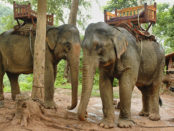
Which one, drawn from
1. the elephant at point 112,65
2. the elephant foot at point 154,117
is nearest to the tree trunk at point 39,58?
the elephant at point 112,65

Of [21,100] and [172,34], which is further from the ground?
[172,34]

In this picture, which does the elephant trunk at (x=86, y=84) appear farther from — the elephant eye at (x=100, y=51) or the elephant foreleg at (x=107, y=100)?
the elephant foreleg at (x=107, y=100)

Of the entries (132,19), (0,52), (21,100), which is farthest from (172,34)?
(21,100)

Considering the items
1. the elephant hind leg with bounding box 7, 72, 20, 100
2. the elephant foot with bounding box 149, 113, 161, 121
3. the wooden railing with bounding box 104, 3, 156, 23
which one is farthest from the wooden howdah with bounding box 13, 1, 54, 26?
the elephant foot with bounding box 149, 113, 161, 121

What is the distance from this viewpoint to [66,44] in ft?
15.5

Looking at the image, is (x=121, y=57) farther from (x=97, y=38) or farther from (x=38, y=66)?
(x=38, y=66)

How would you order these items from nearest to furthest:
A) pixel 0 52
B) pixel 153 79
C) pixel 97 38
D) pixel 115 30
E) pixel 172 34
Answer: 1. pixel 97 38
2. pixel 115 30
3. pixel 153 79
4. pixel 0 52
5. pixel 172 34

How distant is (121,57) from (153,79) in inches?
53.9

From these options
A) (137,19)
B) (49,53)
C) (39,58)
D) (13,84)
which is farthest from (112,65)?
(13,84)

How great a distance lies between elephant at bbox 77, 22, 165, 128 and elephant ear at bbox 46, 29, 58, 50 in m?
1.47

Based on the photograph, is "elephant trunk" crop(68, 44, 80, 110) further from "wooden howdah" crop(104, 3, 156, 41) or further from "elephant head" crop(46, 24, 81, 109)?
"wooden howdah" crop(104, 3, 156, 41)

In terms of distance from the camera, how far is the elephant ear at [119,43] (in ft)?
11.8

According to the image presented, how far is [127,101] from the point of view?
3787mm

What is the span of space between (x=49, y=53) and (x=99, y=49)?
181 centimetres
